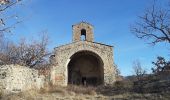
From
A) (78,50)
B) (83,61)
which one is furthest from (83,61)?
(78,50)

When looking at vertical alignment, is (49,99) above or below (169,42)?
below

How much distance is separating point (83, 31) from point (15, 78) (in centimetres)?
1670

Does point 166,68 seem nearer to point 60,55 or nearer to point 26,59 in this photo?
→ point 60,55

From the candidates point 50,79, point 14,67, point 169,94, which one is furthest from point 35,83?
point 169,94

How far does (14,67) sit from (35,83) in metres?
2.67

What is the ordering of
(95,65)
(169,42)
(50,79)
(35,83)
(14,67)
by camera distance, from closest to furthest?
(14,67) → (35,83) → (169,42) → (50,79) → (95,65)

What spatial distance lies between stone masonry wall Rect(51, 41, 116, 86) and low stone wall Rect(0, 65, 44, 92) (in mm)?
10545

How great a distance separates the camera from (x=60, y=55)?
29297 millimetres

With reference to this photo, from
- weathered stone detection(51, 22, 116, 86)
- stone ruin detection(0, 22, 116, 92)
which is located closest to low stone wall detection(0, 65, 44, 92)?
stone ruin detection(0, 22, 116, 92)

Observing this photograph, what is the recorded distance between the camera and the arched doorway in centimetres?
3222

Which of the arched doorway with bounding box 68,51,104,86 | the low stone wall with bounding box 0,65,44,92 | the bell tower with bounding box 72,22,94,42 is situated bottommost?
the low stone wall with bounding box 0,65,44,92

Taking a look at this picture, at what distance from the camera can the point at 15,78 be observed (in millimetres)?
16203

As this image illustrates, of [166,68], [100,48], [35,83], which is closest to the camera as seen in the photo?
[35,83]

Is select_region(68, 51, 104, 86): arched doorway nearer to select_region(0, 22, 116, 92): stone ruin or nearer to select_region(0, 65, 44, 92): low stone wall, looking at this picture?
select_region(0, 22, 116, 92): stone ruin
